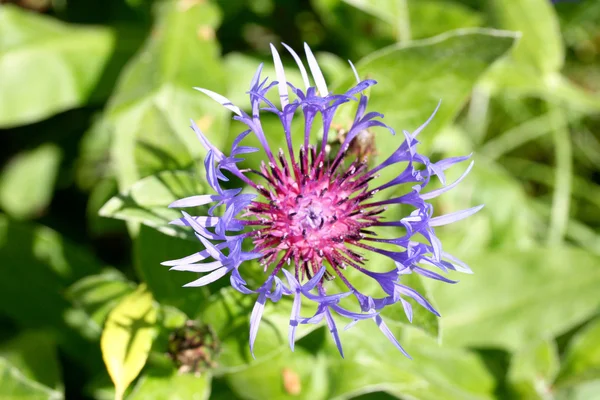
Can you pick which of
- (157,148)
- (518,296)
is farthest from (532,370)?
(157,148)

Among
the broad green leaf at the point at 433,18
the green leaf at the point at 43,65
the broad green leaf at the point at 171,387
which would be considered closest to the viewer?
the broad green leaf at the point at 171,387

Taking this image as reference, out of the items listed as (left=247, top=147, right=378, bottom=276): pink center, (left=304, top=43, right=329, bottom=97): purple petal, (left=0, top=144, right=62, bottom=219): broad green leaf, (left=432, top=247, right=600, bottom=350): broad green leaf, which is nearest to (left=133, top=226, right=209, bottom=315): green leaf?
(left=247, top=147, right=378, bottom=276): pink center

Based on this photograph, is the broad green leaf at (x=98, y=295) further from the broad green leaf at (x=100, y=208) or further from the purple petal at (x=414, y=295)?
the purple petal at (x=414, y=295)

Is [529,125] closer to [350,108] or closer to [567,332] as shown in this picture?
[567,332]

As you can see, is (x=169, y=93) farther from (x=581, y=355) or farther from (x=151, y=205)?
(x=581, y=355)

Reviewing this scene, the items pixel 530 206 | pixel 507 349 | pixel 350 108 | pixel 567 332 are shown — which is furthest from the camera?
pixel 530 206

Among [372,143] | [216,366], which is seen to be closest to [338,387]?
[216,366]

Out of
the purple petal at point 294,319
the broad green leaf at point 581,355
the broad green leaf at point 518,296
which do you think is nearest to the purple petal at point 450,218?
the purple petal at point 294,319
